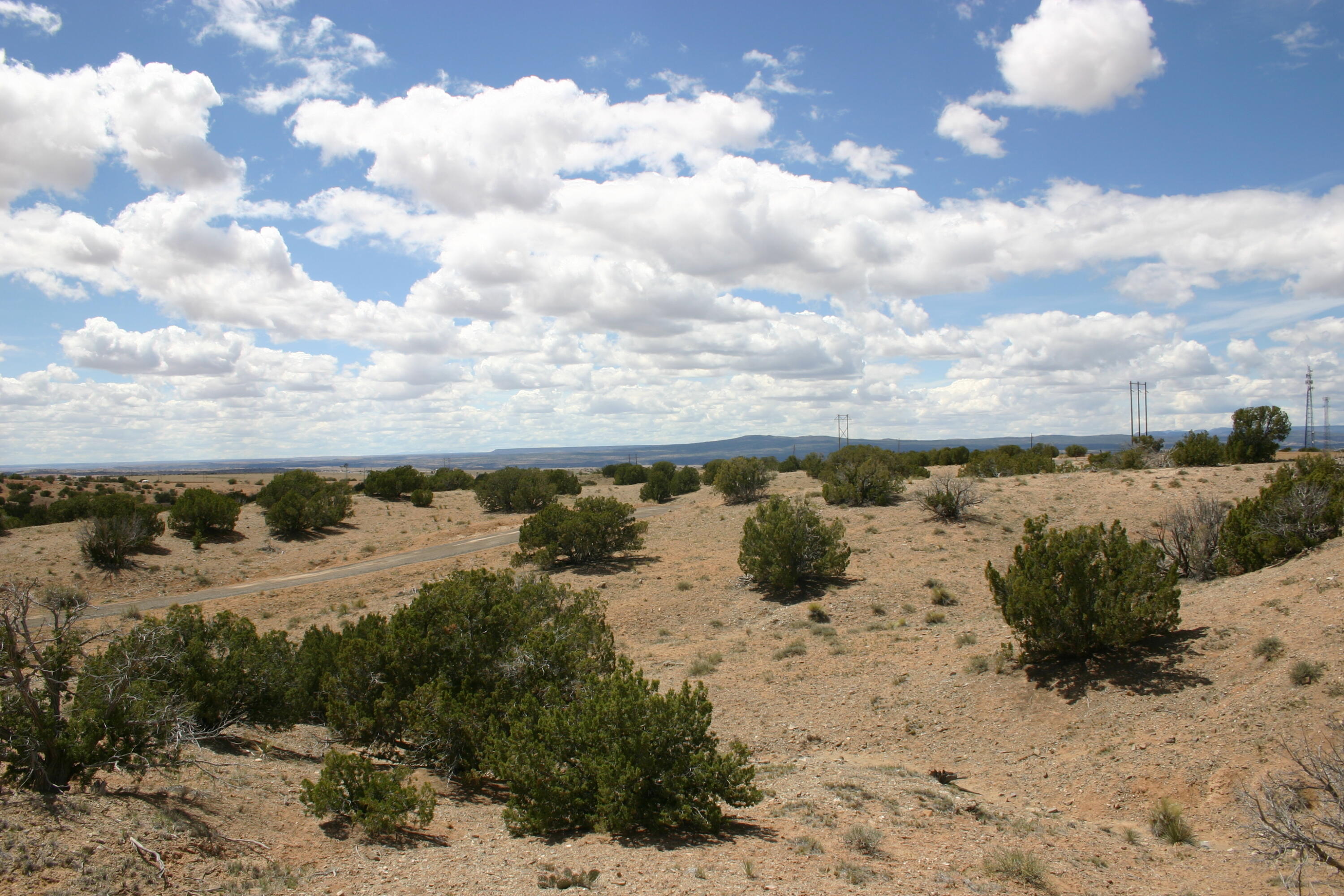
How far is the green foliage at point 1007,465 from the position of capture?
39.9m

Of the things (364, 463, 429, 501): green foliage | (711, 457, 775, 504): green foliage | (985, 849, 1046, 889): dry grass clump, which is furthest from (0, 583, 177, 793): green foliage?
(364, 463, 429, 501): green foliage

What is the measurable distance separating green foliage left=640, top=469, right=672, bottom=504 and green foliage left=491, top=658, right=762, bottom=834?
141 ft

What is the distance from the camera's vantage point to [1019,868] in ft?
21.2

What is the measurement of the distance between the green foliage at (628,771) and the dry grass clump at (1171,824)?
177 inches

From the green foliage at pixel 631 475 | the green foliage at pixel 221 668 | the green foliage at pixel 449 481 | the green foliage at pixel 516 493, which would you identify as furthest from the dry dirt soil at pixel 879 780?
the green foliage at pixel 631 475

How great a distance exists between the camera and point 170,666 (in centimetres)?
885

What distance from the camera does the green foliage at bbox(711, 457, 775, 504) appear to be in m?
39.0

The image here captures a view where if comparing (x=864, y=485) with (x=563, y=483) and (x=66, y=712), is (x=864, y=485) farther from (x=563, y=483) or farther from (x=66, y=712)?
(x=66, y=712)

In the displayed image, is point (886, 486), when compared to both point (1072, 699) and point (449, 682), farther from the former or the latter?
point (449, 682)

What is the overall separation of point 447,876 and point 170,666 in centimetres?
519

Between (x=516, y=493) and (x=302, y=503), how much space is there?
46.6ft

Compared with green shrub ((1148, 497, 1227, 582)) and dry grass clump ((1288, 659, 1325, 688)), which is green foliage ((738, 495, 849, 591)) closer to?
green shrub ((1148, 497, 1227, 582))

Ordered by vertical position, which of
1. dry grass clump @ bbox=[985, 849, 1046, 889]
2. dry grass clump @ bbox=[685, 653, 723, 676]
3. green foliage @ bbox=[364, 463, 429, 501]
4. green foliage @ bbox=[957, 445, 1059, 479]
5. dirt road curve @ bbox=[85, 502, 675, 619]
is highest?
green foliage @ bbox=[957, 445, 1059, 479]

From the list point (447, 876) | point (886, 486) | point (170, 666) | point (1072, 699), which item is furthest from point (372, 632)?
point (886, 486)
